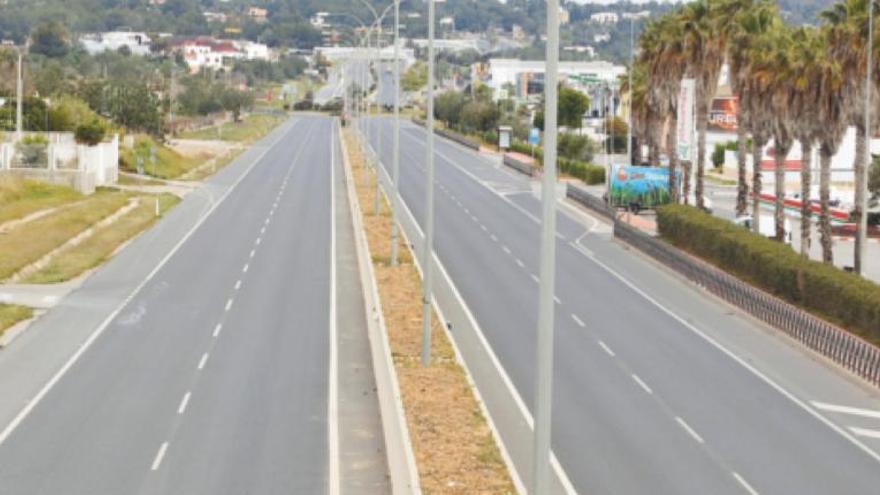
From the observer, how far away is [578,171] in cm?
10088

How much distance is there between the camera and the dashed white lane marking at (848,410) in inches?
1173

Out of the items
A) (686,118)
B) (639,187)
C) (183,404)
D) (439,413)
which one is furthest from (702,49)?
(183,404)

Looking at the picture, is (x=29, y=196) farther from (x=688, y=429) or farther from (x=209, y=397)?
(x=688, y=429)

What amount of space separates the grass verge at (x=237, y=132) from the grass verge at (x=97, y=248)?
267 ft

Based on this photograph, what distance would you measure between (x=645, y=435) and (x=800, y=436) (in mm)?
3107

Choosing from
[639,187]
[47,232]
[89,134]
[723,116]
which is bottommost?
[47,232]

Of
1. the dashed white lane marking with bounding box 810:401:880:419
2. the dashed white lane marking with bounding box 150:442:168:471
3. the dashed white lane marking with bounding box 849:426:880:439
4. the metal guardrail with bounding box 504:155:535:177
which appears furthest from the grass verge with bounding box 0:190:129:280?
the metal guardrail with bounding box 504:155:535:177

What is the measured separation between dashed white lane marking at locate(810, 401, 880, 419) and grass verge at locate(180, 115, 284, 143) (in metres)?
121

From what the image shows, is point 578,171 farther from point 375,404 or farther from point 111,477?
point 111,477

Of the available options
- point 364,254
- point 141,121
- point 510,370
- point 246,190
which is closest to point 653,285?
point 364,254

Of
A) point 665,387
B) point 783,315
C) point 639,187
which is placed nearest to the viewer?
point 665,387

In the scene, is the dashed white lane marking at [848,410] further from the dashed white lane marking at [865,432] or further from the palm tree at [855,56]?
the palm tree at [855,56]

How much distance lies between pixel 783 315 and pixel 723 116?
107160 mm

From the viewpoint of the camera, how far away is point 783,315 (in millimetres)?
38875
